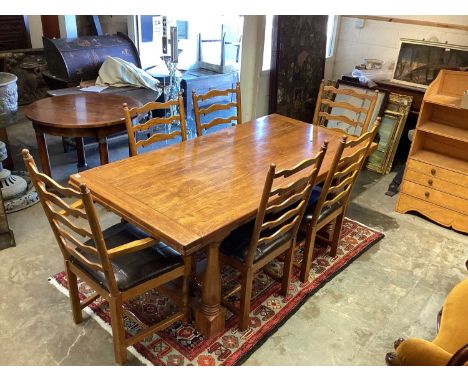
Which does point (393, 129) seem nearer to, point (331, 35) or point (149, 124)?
point (331, 35)


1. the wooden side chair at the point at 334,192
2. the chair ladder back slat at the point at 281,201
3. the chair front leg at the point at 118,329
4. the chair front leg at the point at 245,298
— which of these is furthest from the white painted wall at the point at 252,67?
the chair front leg at the point at 118,329

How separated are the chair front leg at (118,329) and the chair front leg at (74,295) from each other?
0.32 meters

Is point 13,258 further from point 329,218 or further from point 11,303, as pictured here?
point 329,218

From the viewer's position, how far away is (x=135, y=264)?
172cm

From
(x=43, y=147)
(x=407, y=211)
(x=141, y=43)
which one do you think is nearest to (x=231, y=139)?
A: (x=43, y=147)

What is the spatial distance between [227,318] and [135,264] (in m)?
0.64

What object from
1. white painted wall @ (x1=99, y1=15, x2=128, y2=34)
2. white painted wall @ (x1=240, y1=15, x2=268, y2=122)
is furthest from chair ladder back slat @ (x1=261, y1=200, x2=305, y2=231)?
white painted wall @ (x1=99, y1=15, x2=128, y2=34)

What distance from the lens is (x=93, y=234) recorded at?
144 centimetres

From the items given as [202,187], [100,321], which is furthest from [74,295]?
[202,187]

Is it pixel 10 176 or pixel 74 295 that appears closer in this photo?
pixel 74 295

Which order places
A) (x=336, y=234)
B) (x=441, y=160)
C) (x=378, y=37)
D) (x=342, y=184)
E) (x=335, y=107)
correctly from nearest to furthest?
(x=342, y=184) → (x=336, y=234) → (x=441, y=160) → (x=335, y=107) → (x=378, y=37)

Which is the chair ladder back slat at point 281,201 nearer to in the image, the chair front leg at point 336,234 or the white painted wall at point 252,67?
the chair front leg at point 336,234

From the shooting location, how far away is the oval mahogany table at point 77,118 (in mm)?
2701

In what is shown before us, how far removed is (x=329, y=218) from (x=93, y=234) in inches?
54.1
